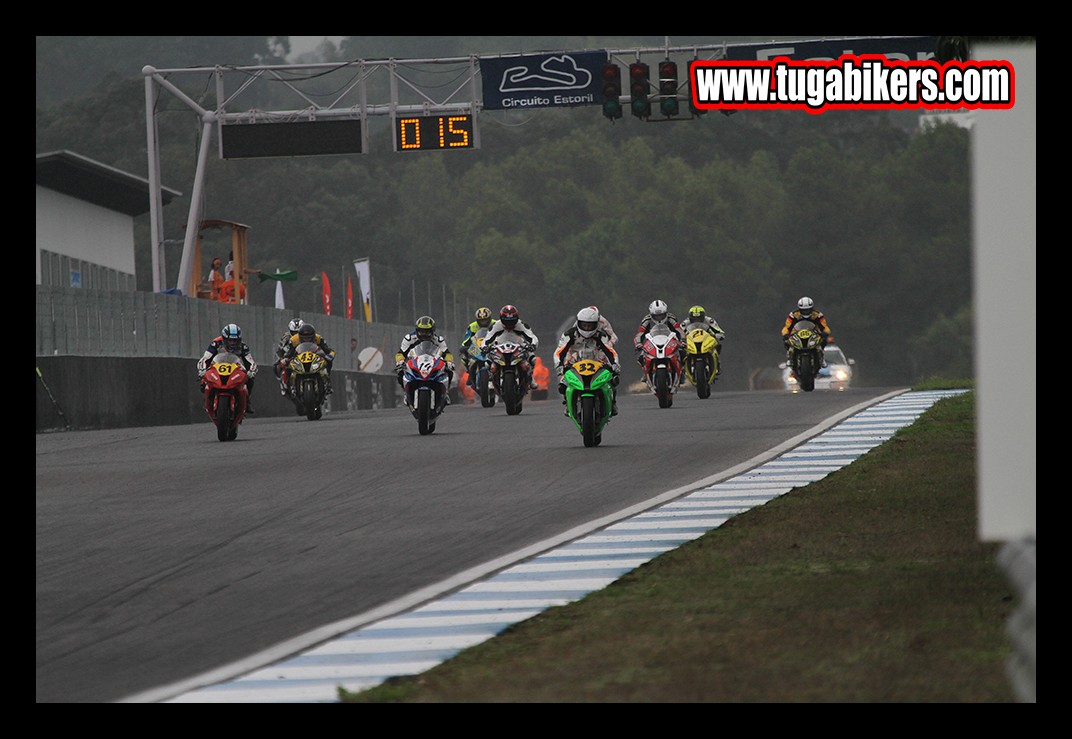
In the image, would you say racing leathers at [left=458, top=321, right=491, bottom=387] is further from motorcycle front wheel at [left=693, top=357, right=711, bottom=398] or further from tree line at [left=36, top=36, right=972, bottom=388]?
tree line at [left=36, top=36, right=972, bottom=388]

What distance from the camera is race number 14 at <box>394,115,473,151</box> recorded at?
3850 cm

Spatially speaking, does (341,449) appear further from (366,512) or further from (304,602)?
(304,602)

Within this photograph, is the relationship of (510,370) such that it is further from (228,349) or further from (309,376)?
(228,349)

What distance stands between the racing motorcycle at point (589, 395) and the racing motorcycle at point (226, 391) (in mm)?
5213

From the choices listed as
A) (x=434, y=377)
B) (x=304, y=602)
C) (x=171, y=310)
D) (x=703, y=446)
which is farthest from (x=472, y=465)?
(x=171, y=310)

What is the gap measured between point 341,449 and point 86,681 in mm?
13269

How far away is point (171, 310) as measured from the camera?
114 feet

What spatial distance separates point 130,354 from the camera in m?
32.4

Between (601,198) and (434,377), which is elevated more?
(601,198)

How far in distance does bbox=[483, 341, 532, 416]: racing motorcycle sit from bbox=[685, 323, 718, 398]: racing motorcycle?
2.76m

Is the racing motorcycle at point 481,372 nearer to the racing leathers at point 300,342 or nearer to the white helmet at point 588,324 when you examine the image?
the racing leathers at point 300,342

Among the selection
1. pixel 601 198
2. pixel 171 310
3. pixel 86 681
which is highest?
pixel 601 198

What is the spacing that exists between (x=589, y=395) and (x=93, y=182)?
2998cm
